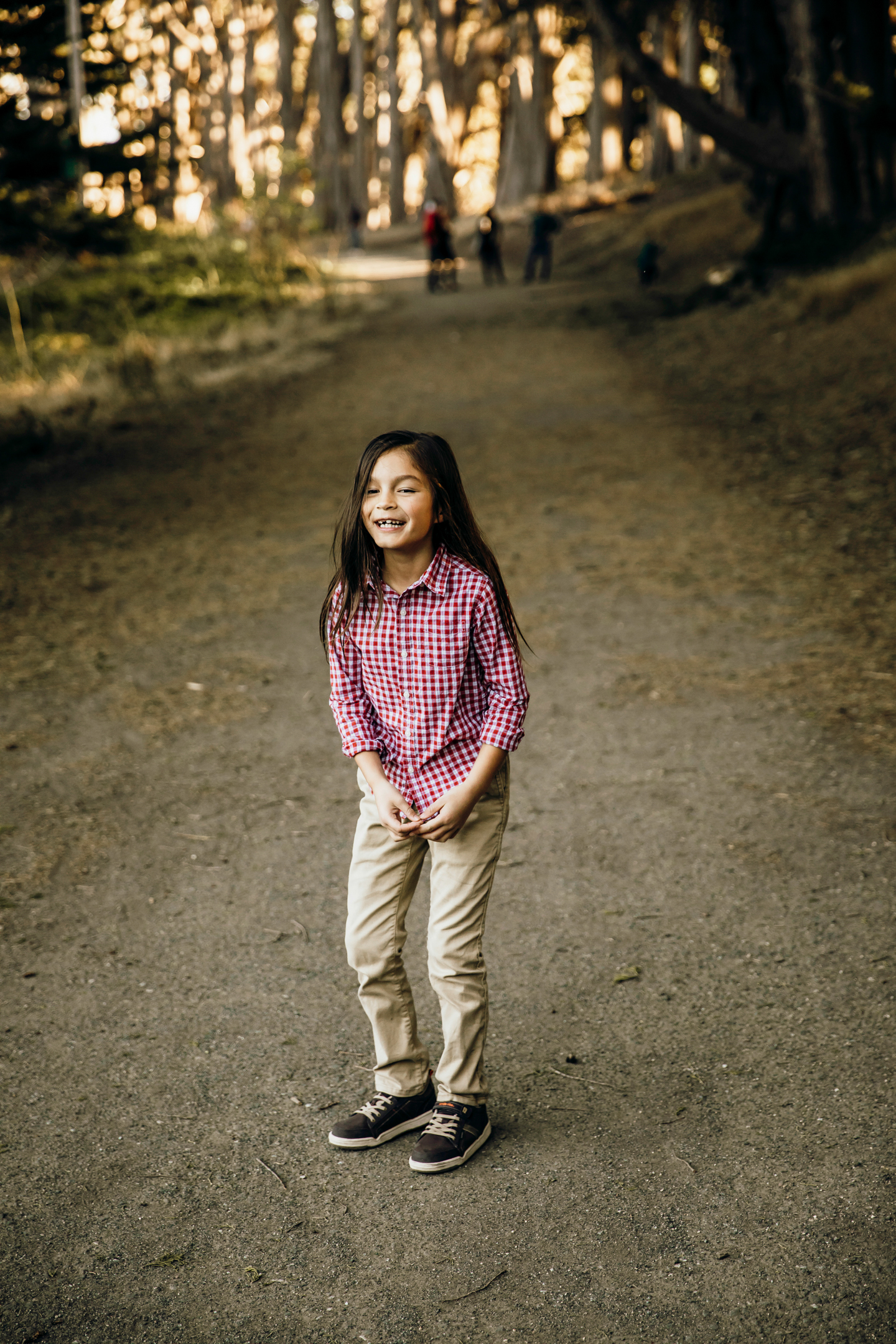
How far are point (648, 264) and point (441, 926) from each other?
20.0 meters

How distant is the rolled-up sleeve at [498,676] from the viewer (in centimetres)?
282

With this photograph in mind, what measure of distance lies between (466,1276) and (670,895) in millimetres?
1889

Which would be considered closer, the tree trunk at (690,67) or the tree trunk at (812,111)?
the tree trunk at (812,111)

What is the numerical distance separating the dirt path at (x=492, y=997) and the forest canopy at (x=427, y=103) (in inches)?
436

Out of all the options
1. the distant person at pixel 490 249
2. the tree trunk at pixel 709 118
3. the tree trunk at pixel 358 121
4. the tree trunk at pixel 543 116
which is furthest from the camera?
the tree trunk at pixel 358 121

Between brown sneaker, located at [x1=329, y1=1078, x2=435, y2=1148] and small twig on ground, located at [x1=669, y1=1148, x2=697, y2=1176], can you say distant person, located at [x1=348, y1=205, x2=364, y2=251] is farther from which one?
small twig on ground, located at [x1=669, y1=1148, x2=697, y2=1176]

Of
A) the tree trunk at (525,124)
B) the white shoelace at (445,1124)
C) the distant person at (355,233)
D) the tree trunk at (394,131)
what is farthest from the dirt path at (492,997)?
the tree trunk at (394,131)

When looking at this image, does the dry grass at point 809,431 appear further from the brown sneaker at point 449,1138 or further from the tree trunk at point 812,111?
the brown sneaker at point 449,1138

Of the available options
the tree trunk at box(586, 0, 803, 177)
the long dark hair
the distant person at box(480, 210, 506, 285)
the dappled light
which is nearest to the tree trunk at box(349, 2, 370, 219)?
the distant person at box(480, 210, 506, 285)

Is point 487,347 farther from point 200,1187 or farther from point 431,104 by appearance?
point 431,104

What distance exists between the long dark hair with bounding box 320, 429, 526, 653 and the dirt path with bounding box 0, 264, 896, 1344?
4.41 feet

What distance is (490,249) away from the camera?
26.4 metres

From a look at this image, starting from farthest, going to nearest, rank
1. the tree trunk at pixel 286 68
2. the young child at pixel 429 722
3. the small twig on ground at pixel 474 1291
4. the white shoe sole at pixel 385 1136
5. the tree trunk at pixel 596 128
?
the tree trunk at pixel 286 68 < the tree trunk at pixel 596 128 < the white shoe sole at pixel 385 1136 < the young child at pixel 429 722 < the small twig on ground at pixel 474 1291

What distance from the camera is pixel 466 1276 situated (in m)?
2.63
